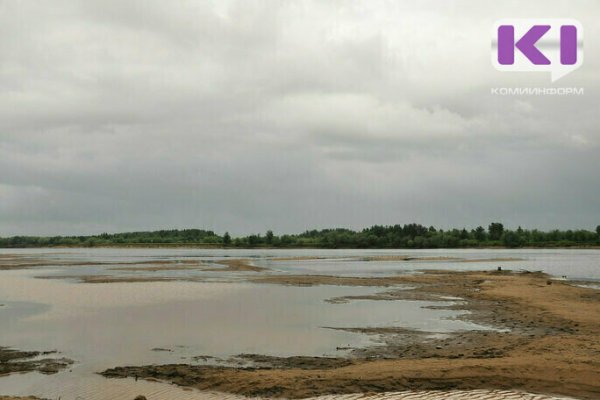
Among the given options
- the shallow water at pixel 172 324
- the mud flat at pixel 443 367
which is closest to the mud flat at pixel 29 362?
the shallow water at pixel 172 324

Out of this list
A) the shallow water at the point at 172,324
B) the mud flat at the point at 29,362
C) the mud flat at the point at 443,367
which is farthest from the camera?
the shallow water at the point at 172,324

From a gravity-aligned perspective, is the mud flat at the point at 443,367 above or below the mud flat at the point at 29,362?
above

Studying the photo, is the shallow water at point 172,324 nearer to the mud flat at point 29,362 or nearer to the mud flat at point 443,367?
the mud flat at point 29,362

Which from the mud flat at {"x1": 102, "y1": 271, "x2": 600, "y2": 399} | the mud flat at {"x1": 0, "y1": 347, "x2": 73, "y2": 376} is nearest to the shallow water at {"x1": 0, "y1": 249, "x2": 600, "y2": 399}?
the mud flat at {"x1": 0, "y1": 347, "x2": 73, "y2": 376}

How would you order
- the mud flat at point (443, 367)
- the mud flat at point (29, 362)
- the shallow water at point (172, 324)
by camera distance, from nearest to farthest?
the mud flat at point (443, 367), the mud flat at point (29, 362), the shallow water at point (172, 324)

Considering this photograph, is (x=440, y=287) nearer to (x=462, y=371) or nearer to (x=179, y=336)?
(x=179, y=336)

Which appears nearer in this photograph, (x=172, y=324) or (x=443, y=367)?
(x=443, y=367)

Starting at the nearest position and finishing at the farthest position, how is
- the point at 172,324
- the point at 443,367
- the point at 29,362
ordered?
the point at 443,367, the point at 29,362, the point at 172,324

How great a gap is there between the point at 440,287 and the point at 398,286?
3.01 metres

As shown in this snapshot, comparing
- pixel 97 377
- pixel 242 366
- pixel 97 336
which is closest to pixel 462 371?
pixel 242 366

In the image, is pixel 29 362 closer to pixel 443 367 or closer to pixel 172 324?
pixel 172 324

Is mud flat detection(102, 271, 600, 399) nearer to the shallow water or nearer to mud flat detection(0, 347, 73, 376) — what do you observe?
the shallow water

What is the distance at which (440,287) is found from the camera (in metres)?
39.1

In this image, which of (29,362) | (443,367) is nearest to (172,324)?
(29,362)
